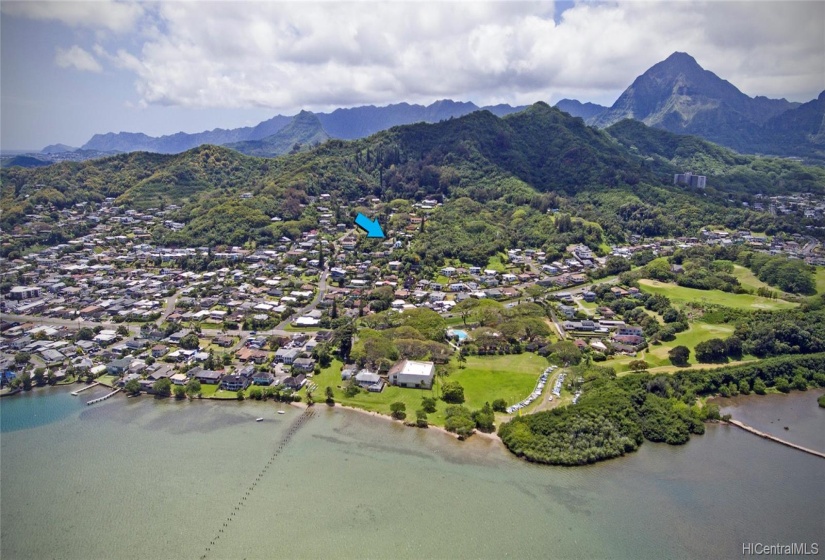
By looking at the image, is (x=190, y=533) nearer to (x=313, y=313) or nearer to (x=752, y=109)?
(x=313, y=313)

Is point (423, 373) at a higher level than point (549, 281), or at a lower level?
lower

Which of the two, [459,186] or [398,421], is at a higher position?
[459,186]

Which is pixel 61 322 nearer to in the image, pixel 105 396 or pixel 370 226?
pixel 105 396

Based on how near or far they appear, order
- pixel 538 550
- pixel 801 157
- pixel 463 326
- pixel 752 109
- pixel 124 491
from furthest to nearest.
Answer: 1. pixel 752 109
2. pixel 801 157
3. pixel 463 326
4. pixel 124 491
5. pixel 538 550

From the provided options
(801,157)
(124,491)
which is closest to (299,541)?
(124,491)

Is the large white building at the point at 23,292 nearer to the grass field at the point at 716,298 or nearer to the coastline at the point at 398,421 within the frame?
the coastline at the point at 398,421

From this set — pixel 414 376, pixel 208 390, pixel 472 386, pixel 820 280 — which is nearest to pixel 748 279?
pixel 820 280

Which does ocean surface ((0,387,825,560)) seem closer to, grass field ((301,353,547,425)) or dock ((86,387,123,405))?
dock ((86,387,123,405))
